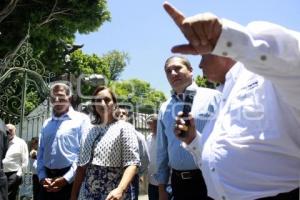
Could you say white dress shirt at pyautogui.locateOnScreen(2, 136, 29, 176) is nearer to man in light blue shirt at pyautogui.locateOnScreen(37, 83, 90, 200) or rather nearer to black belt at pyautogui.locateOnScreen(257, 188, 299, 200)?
man in light blue shirt at pyautogui.locateOnScreen(37, 83, 90, 200)

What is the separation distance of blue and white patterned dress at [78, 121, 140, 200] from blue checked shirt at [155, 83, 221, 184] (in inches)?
13.2

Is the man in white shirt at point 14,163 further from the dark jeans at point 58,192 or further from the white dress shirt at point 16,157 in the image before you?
the dark jeans at point 58,192

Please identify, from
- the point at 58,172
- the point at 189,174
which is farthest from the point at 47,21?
the point at 189,174

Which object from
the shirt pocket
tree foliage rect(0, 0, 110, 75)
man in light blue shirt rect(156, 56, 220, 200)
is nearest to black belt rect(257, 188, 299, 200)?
the shirt pocket

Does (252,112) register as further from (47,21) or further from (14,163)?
(47,21)

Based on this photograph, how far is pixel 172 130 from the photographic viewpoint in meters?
4.23

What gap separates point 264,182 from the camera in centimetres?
219

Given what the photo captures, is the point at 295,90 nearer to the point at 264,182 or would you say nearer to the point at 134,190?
the point at 264,182

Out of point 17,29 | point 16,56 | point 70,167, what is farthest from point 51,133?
point 17,29

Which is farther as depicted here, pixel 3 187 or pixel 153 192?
pixel 153 192

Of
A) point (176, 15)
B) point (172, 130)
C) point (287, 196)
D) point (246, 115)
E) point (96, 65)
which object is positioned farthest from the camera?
point (96, 65)

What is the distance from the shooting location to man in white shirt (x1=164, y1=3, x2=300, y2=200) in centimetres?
166

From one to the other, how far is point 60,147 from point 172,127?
5.28 feet

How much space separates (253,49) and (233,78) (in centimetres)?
99
